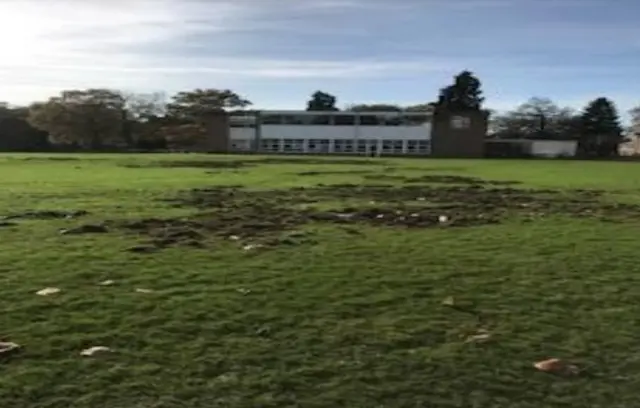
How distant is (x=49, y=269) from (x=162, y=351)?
3.70 meters

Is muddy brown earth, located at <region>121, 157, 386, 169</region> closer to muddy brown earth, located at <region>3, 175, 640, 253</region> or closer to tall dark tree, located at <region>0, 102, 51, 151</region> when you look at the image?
muddy brown earth, located at <region>3, 175, 640, 253</region>

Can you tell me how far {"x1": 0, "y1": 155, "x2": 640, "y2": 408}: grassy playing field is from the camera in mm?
5023

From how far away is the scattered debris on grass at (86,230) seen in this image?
12.6 metres

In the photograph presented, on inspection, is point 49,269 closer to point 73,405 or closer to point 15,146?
point 73,405

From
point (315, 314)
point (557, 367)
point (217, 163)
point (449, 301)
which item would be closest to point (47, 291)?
point (315, 314)

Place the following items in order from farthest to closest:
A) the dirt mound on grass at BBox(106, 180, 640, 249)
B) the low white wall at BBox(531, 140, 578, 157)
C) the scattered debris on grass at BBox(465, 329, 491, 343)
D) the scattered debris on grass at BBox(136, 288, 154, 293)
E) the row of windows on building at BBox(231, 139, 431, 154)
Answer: the row of windows on building at BBox(231, 139, 431, 154) < the low white wall at BBox(531, 140, 578, 157) < the dirt mound on grass at BBox(106, 180, 640, 249) < the scattered debris on grass at BBox(136, 288, 154, 293) < the scattered debris on grass at BBox(465, 329, 491, 343)

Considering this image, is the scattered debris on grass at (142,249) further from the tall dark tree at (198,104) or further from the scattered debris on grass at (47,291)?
the tall dark tree at (198,104)

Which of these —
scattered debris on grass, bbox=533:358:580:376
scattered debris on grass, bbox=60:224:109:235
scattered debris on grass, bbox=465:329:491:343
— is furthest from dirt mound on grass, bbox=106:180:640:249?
scattered debris on grass, bbox=533:358:580:376

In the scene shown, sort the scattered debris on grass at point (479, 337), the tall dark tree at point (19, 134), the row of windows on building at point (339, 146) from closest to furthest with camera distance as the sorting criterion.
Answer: the scattered debris on grass at point (479, 337) < the tall dark tree at point (19, 134) < the row of windows on building at point (339, 146)

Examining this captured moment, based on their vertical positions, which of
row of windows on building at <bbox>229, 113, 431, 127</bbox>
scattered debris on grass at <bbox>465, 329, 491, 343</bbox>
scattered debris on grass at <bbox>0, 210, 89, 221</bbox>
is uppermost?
row of windows on building at <bbox>229, 113, 431, 127</bbox>

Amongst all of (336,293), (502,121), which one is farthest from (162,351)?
(502,121)

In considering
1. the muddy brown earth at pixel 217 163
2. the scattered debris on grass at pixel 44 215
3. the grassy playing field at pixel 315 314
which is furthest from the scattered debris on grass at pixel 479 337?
the muddy brown earth at pixel 217 163

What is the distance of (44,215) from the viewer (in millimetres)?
15617

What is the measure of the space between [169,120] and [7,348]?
117m
